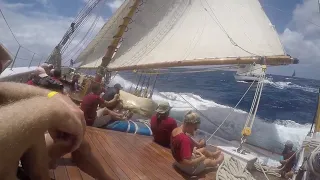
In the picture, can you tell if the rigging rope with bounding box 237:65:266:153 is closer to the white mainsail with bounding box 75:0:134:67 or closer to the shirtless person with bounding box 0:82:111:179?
the shirtless person with bounding box 0:82:111:179

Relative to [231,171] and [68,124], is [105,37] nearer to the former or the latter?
[231,171]

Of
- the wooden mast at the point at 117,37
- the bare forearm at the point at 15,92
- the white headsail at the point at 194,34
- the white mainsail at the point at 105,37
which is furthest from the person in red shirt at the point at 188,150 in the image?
the white mainsail at the point at 105,37

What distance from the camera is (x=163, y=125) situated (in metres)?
5.00

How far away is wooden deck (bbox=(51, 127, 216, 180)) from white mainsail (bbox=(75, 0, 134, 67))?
8.19m

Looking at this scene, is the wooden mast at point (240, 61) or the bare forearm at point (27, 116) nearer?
the bare forearm at point (27, 116)

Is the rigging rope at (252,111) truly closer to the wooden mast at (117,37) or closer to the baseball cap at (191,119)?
the baseball cap at (191,119)

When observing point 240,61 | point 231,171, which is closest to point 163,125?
point 231,171

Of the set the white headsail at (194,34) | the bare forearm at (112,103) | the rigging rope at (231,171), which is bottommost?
the rigging rope at (231,171)

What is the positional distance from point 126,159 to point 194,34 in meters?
5.97

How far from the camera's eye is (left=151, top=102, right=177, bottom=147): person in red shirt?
16.1 ft

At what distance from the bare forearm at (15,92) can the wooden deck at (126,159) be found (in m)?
1.58

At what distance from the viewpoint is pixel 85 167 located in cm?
206

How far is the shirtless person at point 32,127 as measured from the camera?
949 mm

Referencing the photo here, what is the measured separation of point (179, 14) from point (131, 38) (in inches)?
96.8
